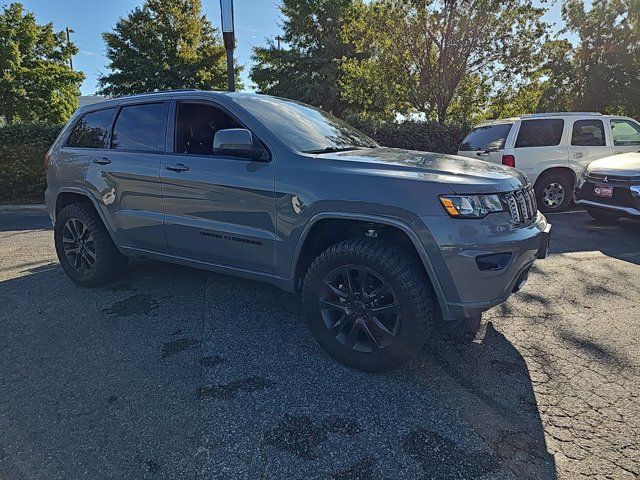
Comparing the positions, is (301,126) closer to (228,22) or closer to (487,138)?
(228,22)

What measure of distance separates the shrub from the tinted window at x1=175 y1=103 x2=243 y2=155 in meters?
8.73

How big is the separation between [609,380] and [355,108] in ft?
65.3

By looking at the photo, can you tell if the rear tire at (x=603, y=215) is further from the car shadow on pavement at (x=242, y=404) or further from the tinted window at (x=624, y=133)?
the car shadow on pavement at (x=242, y=404)

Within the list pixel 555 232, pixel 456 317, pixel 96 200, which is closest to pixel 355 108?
pixel 555 232

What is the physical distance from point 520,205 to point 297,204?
4.62 feet

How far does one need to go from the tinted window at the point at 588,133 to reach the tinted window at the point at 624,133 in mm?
248

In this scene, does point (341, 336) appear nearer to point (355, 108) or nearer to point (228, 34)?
point (228, 34)

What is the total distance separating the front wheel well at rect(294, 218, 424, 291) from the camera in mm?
2570

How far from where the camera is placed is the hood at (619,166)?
18.6 ft

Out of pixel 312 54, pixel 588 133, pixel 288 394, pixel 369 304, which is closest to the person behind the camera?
pixel 288 394

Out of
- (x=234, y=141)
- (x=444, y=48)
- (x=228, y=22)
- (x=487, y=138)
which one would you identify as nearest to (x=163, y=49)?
(x=444, y=48)

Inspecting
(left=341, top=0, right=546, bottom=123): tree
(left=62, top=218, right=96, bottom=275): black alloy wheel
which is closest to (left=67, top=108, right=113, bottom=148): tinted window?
(left=62, top=218, right=96, bottom=275): black alloy wheel

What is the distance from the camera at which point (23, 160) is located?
33.3 feet

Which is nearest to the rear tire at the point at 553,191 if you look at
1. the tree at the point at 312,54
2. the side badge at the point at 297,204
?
the side badge at the point at 297,204
